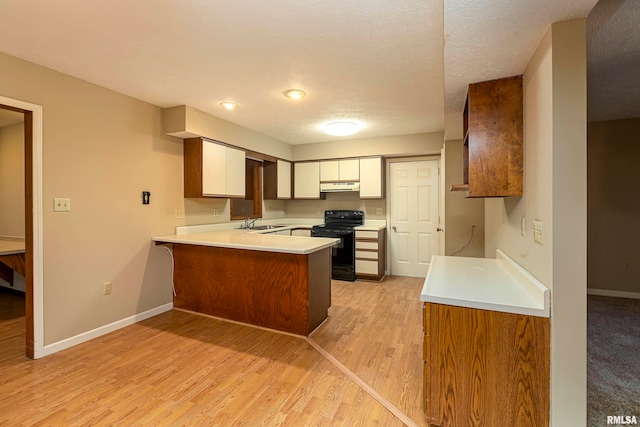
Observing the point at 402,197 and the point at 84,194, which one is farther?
the point at 402,197

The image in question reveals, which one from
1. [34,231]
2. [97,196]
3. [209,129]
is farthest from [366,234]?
[34,231]

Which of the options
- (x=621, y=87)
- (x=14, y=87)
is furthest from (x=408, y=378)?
(x=14, y=87)

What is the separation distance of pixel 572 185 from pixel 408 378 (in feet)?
5.13

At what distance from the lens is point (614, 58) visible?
2.17 metres

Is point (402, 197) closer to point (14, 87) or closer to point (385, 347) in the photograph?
point (385, 347)

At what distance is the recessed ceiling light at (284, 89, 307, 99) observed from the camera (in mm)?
2809

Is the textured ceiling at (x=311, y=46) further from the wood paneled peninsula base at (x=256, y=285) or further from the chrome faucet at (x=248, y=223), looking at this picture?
the chrome faucet at (x=248, y=223)

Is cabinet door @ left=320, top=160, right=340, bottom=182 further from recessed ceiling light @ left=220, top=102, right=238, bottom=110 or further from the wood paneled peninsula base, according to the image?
the wood paneled peninsula base

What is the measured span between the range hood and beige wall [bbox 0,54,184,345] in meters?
2.43

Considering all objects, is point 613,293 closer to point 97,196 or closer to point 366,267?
point 366,267

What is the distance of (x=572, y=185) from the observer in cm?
129

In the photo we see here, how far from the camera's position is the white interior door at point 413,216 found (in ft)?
15.5

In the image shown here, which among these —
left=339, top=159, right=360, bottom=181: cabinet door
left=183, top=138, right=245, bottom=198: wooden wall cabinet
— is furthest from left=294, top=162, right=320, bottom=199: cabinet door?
left=183, top=138, right=245, bottom=198: wooden wall cabinet

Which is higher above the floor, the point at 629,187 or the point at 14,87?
the point at 14,87
